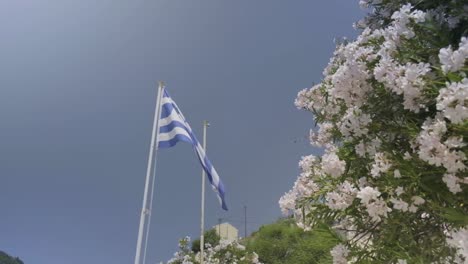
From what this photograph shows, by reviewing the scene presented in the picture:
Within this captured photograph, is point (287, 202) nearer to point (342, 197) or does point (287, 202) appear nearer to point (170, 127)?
point (342, 197)

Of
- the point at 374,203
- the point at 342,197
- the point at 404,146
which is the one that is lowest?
the point at 374,203

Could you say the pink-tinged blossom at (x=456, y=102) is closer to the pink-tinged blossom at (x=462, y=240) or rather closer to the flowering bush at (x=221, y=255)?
the pink-tinged blossom at (x=462, y=240)

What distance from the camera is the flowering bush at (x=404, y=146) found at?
5.99 ft

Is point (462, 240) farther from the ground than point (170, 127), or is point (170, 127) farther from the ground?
point (170, 127)

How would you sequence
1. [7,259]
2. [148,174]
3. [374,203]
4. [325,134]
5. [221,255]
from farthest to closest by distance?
1. [7,259]
2. [221,255]
3. [148,174]
4. [325,134]
5. [374,203]

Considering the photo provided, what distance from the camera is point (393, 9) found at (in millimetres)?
2920

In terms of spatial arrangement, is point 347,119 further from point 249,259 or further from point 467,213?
point 249,259

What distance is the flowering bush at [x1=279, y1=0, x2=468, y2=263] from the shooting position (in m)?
1.83

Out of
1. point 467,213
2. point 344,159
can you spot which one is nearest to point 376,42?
point 344,159

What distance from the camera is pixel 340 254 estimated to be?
2.55 meters

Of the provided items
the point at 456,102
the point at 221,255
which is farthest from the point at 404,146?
the point at 221,255

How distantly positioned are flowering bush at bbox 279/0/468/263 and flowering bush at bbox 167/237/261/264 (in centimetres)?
1051

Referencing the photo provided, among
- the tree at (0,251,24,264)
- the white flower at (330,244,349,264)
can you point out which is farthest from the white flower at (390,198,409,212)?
the tree at (0,251,24,264)

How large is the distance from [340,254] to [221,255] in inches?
431
